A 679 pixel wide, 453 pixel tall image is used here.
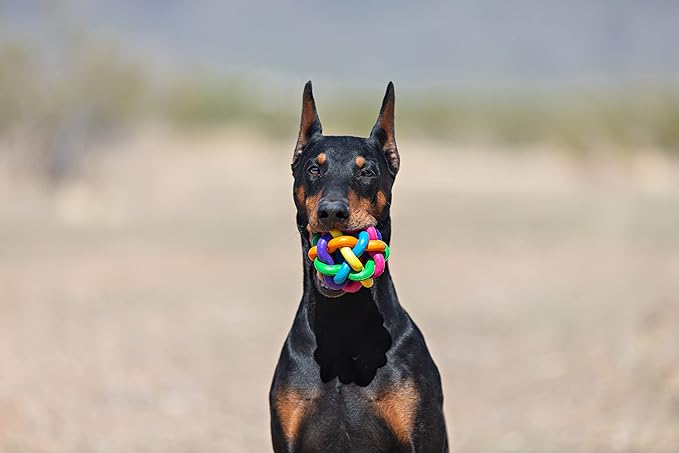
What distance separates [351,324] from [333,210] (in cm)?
72

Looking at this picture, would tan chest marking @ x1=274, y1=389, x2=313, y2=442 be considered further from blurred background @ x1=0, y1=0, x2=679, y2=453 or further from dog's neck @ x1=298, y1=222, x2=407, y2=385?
blurred background @ x1=0, y1=0, x2=679, y2=453

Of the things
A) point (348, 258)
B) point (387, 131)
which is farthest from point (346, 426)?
point (387, 131)

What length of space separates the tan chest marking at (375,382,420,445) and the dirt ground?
386cm

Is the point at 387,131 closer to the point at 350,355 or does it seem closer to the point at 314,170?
the point at 314,170

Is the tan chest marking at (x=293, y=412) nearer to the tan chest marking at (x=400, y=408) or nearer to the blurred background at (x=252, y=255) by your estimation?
the tan chest marking at (x=400, y=408)

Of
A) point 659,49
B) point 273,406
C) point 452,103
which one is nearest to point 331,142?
point 273,406

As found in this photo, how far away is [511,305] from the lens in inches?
583

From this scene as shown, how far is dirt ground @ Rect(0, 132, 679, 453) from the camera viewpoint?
930 cm

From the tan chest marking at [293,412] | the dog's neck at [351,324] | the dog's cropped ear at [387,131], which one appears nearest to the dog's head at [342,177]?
the dog's cropped ear at [387,131]

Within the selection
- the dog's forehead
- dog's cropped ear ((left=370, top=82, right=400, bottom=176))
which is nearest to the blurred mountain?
dog's cropped ear ((left=370, top=82, right=400, bottom=176))

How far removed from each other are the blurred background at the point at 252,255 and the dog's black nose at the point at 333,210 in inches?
168

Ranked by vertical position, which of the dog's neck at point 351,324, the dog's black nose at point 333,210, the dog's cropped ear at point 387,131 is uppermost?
the dog's cropped ear at point 387,131

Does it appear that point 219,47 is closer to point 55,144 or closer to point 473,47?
point 473,47

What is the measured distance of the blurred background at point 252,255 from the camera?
9641 mm
